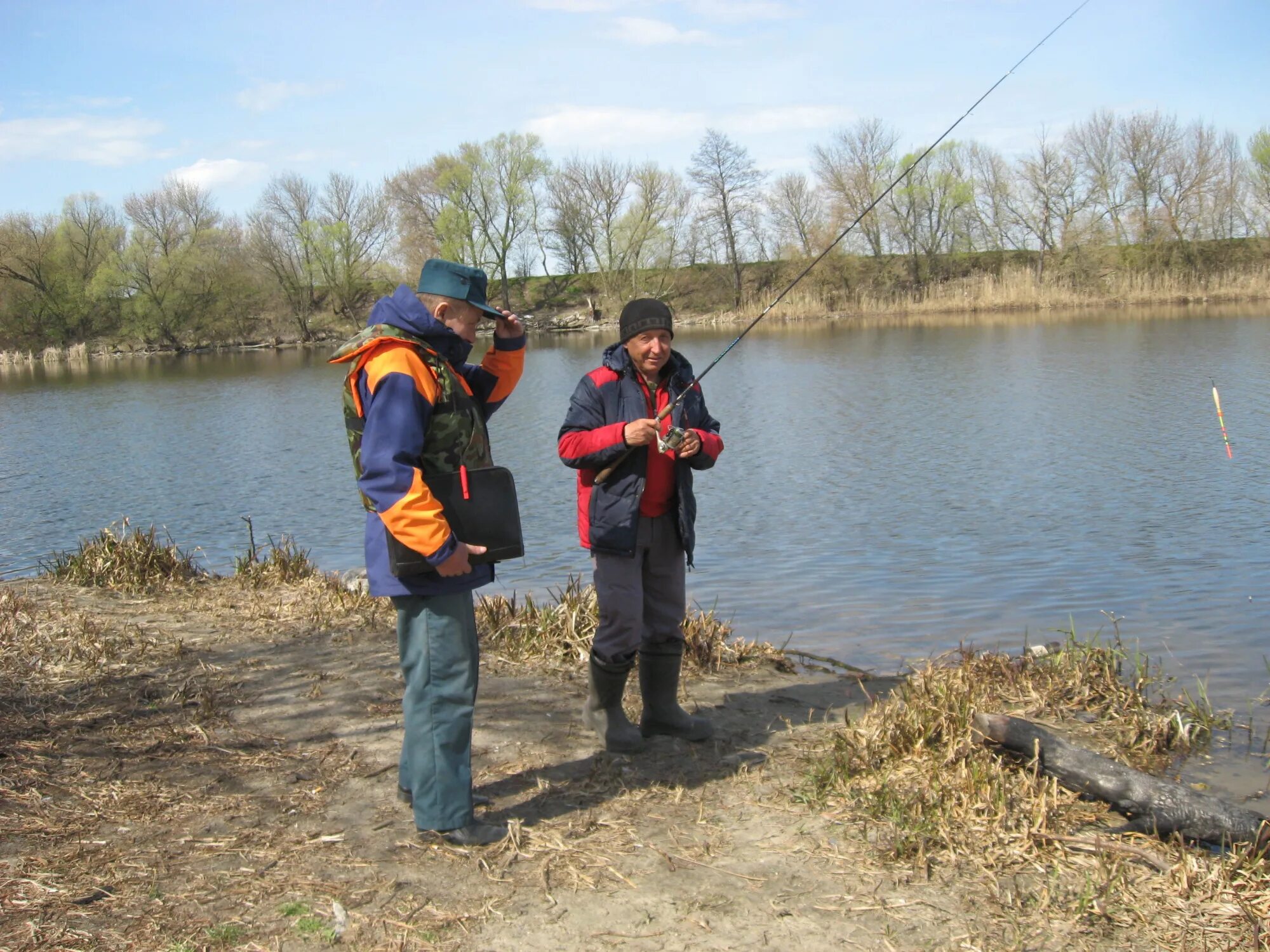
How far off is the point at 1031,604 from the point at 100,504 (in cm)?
1247

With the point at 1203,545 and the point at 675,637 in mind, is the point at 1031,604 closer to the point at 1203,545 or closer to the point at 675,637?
the point at 1203,545

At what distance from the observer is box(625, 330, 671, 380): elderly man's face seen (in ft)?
15.4

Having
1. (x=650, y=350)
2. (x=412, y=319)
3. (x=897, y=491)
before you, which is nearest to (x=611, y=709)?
(x=650, y=350)

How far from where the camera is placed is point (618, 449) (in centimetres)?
452

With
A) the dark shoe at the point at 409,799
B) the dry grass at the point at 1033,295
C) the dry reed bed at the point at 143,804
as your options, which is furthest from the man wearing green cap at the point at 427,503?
the dry grass at the point at 1033,295

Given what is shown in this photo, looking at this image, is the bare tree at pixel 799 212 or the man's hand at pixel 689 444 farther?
the bare tree at pixel 799 212

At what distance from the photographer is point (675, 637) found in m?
4.88

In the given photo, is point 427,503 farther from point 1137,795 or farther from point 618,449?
point 1137,795

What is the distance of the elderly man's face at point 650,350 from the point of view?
15.4ft

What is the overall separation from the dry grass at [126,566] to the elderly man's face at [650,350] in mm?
5189

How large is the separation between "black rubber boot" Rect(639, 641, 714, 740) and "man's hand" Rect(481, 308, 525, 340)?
1.54m

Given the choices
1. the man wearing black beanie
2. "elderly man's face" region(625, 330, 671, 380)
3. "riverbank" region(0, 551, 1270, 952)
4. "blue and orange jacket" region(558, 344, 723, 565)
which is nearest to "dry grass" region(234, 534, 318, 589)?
"riverbank" region(0, 551, 1270, 952)

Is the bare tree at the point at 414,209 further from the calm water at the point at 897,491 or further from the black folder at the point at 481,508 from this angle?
the black folder at the point at 481,508

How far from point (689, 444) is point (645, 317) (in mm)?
581
